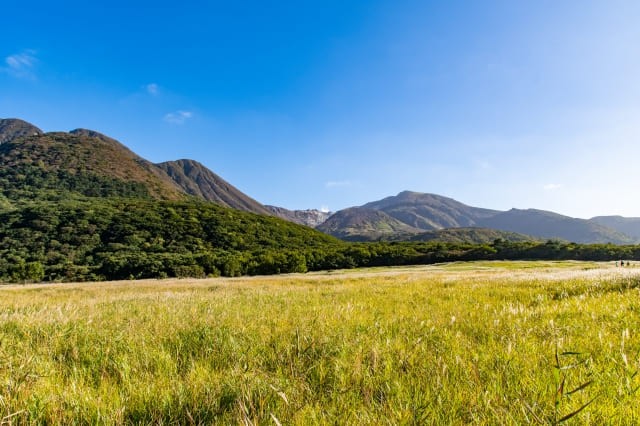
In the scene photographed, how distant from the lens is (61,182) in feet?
509

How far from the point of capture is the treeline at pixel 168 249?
69.1m

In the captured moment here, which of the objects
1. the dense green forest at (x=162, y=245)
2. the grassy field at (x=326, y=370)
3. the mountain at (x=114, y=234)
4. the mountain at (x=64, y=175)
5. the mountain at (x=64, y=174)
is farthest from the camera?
the mountain at (x=64, y=174)

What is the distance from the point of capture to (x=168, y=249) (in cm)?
9481

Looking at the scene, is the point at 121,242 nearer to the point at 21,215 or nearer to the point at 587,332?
the point at 21,215

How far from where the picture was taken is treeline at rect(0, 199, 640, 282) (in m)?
69.1

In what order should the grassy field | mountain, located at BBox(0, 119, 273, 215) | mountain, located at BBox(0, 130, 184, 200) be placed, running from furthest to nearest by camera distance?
1. mountain, located at BBox(0, 130, 184, 200)
2. mountain, located at BBox(0, 119, 273, 215)
3. the grassy field

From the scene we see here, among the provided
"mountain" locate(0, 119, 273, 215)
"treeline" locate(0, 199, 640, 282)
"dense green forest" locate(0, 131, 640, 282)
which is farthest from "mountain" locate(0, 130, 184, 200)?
"treeline" locate(0, 199, 640, 282)

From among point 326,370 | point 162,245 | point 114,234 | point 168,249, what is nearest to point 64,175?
point 114,234

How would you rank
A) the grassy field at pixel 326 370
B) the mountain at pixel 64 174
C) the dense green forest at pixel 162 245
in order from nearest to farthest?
the grassy field at pixel 326 370, the dense green forest at pixel 162 245, the mountain at pixel 64 174

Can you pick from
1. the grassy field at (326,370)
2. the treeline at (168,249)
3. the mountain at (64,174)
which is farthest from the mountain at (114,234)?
the grassy field at (326,370)

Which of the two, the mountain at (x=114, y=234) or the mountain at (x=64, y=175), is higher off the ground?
the mountain at (x=64, y=175)

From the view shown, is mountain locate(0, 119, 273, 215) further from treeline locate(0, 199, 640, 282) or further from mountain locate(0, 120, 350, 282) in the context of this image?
treeline locate(0, 199, 640, 282)

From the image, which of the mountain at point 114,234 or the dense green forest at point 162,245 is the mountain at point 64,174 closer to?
the mountain at point 114,234

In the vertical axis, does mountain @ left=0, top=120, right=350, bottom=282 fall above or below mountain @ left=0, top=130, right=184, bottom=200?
below
